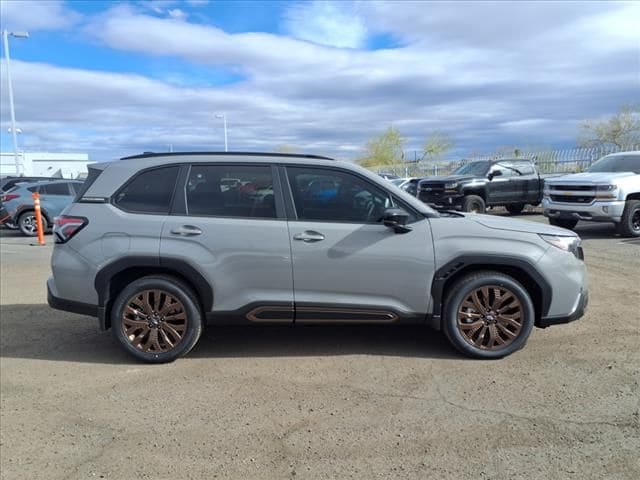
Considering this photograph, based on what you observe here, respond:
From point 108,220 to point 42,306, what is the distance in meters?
2.89

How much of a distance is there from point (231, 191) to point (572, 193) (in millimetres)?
9747

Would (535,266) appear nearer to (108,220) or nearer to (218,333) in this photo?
(218,333)

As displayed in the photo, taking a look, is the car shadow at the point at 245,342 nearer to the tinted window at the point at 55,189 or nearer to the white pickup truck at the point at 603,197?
the white pickup truck at the point at 603,197

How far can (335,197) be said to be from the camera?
4.54 m

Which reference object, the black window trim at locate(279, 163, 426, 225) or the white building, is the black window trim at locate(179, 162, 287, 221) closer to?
the black window trim at locate(279, 163, 426, 225)

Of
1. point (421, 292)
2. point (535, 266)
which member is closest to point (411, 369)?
point (421, 292)

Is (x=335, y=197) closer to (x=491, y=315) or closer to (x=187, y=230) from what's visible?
(x=187, y=230)

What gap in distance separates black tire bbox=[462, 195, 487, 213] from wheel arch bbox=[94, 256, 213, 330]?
12.8m

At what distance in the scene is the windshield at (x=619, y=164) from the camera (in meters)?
12.2

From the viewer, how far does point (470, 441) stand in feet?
10.7

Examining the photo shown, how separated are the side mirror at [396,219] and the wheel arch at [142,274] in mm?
1600

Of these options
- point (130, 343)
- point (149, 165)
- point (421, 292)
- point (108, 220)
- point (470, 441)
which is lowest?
point (470, 441)

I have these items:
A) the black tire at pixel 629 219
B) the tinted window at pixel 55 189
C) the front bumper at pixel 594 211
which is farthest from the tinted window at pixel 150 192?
the tinted window at pixel 55 189

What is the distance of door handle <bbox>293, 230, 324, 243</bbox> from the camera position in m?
4.40
